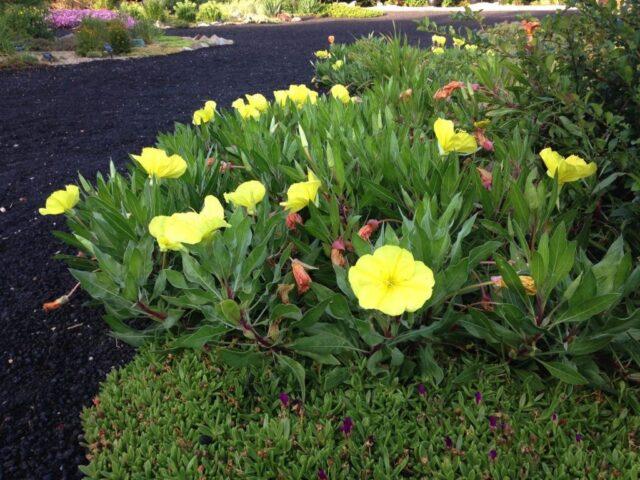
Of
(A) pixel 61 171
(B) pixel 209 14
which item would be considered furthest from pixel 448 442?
(B) pixel 209 14

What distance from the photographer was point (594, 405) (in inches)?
59.9

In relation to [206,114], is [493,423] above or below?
below

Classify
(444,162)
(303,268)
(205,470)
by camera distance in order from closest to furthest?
(205,470) < (303,268) < (444,162)

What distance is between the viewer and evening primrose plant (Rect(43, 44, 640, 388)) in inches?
59.4

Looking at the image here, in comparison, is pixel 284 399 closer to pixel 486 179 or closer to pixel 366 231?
pixel 366 231

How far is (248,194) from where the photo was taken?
6.06 ft

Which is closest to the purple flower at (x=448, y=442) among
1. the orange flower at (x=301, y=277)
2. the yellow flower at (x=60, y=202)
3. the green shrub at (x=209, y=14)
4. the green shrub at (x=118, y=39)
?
the orange flower at (x=301, y=277)

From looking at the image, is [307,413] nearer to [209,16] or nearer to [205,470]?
[205,470]

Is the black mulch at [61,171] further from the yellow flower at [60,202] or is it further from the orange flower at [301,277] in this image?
the orange flower at [301,277]

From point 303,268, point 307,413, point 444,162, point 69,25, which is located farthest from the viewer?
point 69,25

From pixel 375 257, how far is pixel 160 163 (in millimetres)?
1013

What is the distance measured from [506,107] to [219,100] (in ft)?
15.0

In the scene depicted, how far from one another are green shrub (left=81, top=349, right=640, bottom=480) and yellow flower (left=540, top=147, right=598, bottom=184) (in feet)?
2.19

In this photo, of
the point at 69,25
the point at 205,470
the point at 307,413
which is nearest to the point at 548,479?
the point at 307,413
